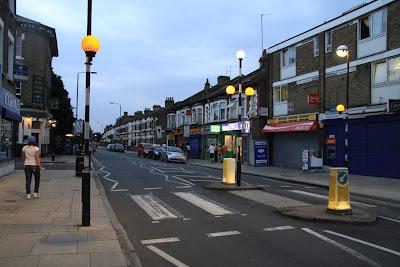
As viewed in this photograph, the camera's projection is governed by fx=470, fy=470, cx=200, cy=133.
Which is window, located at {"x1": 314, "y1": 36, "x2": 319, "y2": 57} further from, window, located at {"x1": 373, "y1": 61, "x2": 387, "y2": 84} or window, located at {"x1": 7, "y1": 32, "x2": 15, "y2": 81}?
window, located at {"x1": 7, "y1": 32, "x2": 15, "y2": 81}

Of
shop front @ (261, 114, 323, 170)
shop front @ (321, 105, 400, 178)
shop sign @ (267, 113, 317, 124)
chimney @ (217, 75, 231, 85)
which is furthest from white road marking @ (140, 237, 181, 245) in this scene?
chimney @ (217, 75, 231, 85)

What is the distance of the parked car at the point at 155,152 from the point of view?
45.6 metres

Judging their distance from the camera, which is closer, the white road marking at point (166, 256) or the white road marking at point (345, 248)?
the white road marking at point (166, 256)

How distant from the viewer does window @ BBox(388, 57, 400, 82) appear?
22.9 m

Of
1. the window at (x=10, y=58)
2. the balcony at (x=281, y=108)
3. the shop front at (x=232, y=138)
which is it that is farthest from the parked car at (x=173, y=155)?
the window at (x=10, y=58)

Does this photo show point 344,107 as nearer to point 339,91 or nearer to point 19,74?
point 339,91

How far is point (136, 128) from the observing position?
10356cm

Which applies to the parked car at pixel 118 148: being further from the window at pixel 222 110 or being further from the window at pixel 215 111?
the window at pixel 222 110

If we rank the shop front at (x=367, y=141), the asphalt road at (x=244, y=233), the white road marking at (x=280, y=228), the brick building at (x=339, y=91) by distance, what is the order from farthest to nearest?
the brick building at (x=339, y=91) → the shop front at (x=367, y=141) → the white road marking at (x=280, y=228) → the asphalt road at (x=244, y=233)

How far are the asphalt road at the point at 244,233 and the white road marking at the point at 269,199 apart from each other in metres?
0.03

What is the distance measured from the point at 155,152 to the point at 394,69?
1115 inches

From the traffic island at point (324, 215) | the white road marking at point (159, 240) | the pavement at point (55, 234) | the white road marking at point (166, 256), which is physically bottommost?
the white road marking at point (166, 256)

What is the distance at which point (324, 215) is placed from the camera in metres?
10.7

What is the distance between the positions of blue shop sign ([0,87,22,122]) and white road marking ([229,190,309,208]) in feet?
31.7
